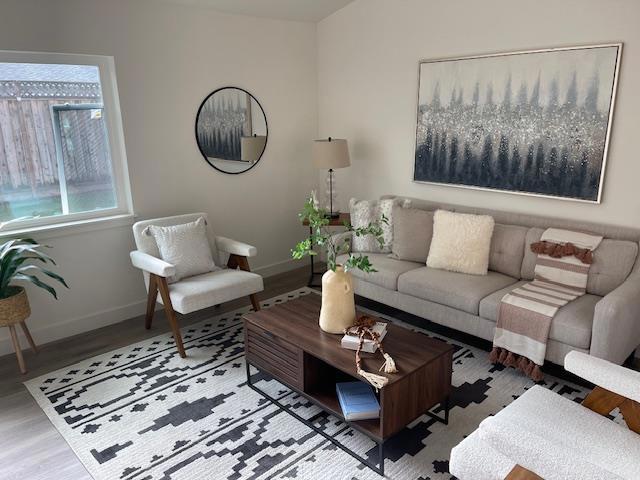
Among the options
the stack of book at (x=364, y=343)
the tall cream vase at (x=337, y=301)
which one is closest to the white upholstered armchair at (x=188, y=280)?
the tall cream vase at (x=337, y=301)

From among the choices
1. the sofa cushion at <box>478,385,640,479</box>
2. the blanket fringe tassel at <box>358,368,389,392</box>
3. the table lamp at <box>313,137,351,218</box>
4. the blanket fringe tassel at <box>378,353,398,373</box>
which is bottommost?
the sofa cushion at <box>478,385,640,479</box>

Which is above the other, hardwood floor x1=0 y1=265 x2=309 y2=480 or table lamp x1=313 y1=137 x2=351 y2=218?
table lamp x1=313 y1=137 x2=351 y2=218

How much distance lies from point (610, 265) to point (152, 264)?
2.86 meters

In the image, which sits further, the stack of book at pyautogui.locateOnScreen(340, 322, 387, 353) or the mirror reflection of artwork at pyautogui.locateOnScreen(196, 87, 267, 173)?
the mirror reflection of artwork at pyautogui.locateOnScreen(196, 87, 267, 173)

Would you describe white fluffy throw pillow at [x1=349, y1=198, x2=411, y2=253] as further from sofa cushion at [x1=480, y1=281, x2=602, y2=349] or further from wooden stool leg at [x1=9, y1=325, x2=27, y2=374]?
wooden stool leg at [x1=9, y1=325, x2=27, y2=374]

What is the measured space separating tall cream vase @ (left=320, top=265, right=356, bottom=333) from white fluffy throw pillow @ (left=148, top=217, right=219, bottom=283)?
1.37 m

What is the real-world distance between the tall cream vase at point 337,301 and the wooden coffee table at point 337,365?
0.07 m

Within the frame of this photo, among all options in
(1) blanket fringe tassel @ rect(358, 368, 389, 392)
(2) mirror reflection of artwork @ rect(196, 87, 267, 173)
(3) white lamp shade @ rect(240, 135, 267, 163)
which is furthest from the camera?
(3) white lamp shade @ rect(240, 135, 267, 163)

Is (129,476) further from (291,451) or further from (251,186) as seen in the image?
(251,186)

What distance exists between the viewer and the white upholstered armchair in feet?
10.4

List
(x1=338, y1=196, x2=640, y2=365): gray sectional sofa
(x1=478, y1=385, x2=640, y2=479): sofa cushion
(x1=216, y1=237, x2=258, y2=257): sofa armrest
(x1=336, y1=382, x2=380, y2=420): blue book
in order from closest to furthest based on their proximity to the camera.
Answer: (x1=478, y1=385, x2=640, y2=479): sofa cushion
(x1=336, y1=382, x2=380, y2=420): blue book
(x1=338, y1=196, x2=640, y2=365): gray sectional sofa
(x1=216, y1=237, x2=258, y2=257): sofa armrest

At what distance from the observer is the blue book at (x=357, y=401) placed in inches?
86.4

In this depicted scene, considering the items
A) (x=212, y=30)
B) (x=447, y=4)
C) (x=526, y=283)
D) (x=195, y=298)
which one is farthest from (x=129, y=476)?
(x=447, y=4)

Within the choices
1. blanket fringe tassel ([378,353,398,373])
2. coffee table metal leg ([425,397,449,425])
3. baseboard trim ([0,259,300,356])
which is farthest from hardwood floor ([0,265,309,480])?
coffee table metal leg ([425,397,449,425])
